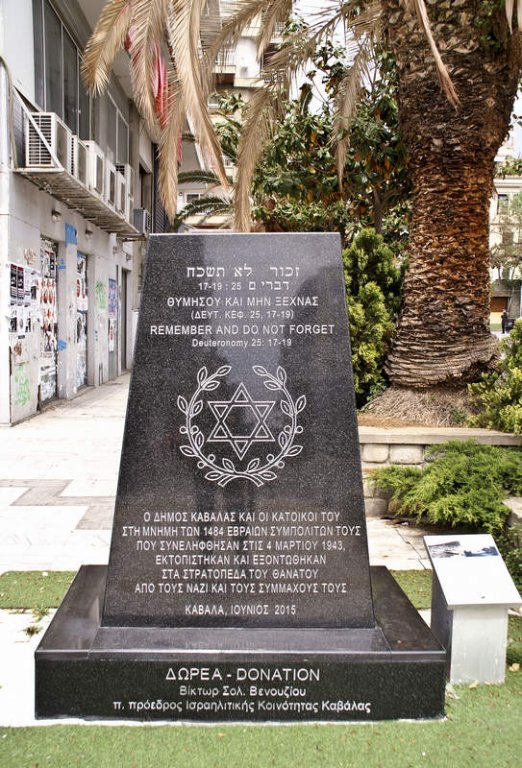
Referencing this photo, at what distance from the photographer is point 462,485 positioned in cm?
540

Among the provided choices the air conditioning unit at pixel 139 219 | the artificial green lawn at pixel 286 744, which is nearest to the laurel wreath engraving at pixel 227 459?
the artificial green lawn at pixel 286 744

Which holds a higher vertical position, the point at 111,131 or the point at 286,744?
the point at 111,131

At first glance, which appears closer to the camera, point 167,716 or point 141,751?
point 141,751

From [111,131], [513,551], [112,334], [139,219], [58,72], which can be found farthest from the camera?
[139,219]

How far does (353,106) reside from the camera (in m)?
9.44

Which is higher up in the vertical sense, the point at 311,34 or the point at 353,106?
the point at 311,34

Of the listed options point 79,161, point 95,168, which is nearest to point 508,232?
point 95,168

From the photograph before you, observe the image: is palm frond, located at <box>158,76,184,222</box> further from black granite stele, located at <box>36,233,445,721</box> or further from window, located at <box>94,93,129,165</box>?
window, located at <box>94,93,129,165</box>

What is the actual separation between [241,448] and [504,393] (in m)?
3.87

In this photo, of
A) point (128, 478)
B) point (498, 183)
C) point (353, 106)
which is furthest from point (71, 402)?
point (498, 183)

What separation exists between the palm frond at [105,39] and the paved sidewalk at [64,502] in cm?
432

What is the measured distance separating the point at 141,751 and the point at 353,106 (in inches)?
339

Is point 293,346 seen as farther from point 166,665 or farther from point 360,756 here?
point 360,756

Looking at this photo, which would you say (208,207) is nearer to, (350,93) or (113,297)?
(113,297)
